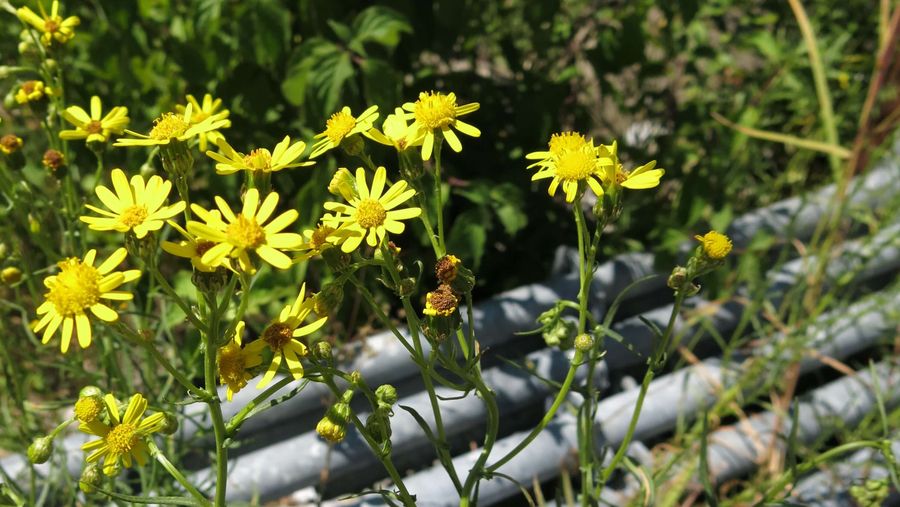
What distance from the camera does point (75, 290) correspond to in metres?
0.84

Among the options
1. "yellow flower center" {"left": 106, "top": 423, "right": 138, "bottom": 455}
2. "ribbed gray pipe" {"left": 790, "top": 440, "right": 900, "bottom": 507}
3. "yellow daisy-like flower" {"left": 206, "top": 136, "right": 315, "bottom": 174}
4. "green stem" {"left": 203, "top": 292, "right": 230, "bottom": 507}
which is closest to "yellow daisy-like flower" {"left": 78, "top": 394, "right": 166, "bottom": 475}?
"yellow flower center" {"left": 106, "top": 423, "right": 138, "bottom": 455}

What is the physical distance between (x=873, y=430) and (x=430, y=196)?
→ 4.35 feet

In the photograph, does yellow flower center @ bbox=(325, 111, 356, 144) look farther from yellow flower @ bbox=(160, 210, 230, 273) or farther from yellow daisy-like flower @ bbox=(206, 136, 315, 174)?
yellow flower @ bbox=(160, 210, 230, 273)

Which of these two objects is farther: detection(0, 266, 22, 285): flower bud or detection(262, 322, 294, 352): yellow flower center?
detection(0, 266, 22, 285): flower bud

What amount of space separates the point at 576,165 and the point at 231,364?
0.53 m

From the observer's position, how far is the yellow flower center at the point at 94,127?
4.29ft

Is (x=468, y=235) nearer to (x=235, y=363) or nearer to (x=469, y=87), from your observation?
(x=469, y=87)

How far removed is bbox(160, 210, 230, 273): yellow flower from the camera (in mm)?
834

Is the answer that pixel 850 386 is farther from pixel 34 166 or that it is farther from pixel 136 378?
pixel 34 166

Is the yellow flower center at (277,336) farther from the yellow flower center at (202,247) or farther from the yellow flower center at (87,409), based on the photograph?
the yellow flower center at (87,409)

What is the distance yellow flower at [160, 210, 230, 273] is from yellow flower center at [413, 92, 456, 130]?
1.18ft

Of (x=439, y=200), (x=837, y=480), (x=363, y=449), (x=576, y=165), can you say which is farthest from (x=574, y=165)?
(x=837, y=480)

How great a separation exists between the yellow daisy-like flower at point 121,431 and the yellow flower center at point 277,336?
7.8 inches

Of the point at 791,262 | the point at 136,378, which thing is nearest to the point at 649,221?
the point at 791,262
